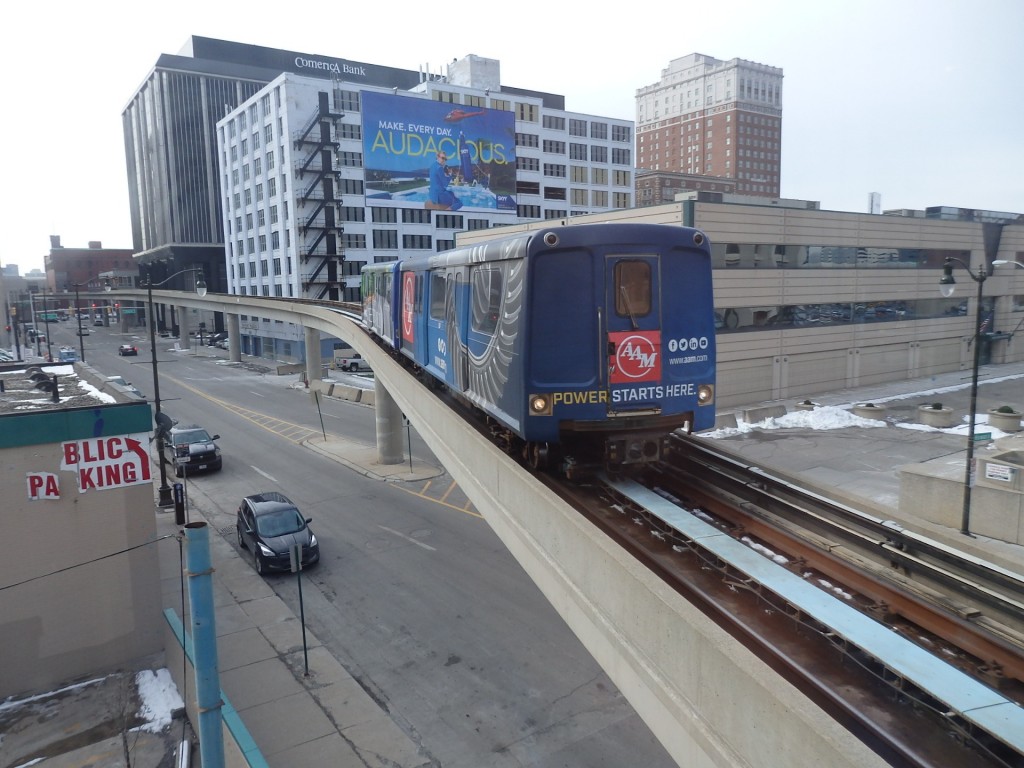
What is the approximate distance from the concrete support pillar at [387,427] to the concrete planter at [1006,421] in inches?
969

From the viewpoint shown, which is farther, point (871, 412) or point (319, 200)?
point (319, 200)

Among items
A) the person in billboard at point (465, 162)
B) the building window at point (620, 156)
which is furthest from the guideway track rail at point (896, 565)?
the building window at point (620, 156)

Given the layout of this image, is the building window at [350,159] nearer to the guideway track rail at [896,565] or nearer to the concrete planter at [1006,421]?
the concrete planter at [1006,421]

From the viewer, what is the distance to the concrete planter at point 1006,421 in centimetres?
2859

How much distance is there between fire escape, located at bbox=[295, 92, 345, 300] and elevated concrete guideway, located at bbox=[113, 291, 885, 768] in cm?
5933

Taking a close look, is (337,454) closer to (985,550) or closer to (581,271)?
(581,271)

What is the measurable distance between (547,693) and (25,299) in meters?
101

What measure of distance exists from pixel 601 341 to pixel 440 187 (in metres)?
66.8

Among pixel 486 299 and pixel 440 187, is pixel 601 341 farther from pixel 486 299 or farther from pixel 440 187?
pixel 440 187

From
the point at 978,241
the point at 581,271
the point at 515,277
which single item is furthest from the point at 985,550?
the point at 978,241

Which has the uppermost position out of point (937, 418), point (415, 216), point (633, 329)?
point (415, 216)

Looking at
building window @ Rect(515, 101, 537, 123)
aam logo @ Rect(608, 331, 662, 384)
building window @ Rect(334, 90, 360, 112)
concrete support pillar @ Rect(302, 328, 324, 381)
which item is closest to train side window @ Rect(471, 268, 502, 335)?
aam logo @ Rect(608, 331, 662, 384)

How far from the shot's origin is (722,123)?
154500 millimetres

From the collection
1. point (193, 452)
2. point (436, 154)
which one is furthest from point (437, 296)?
point (436, 154)
